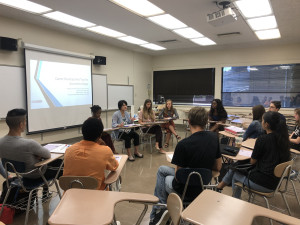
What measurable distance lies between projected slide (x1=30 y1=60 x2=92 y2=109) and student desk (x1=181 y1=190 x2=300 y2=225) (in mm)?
4570

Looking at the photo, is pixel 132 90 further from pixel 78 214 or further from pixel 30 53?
pixel 78 214

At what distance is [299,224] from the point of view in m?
1.08

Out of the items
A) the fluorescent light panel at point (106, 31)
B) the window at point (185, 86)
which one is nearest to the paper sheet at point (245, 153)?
the fluorescent light panel at point (106, 31)

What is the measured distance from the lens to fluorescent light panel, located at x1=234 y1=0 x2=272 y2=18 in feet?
11.5

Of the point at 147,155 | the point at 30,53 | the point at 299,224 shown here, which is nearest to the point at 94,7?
the point at 30,53

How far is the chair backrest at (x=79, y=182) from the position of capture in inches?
64.9

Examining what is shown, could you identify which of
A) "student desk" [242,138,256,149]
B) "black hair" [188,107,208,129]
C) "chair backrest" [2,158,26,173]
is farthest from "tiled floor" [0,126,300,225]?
"black hair" [188,107,208,129]

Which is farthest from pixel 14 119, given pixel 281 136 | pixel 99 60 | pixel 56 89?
pixel 99 60

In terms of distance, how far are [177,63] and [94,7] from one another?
17.1 feet

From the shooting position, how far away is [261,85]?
7.34m

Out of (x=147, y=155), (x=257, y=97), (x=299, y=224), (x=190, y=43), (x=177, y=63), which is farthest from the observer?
(x=177, y=63)

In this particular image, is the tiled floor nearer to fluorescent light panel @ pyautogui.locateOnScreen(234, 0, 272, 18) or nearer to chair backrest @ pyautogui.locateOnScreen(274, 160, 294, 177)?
chair backrest @ pyautogui.locateOnScreen(274, 160, 294, 177)

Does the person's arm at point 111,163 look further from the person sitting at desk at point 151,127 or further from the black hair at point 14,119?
the person sitting at desk at point 151,127

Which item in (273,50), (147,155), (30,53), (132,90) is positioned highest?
(273,50)
